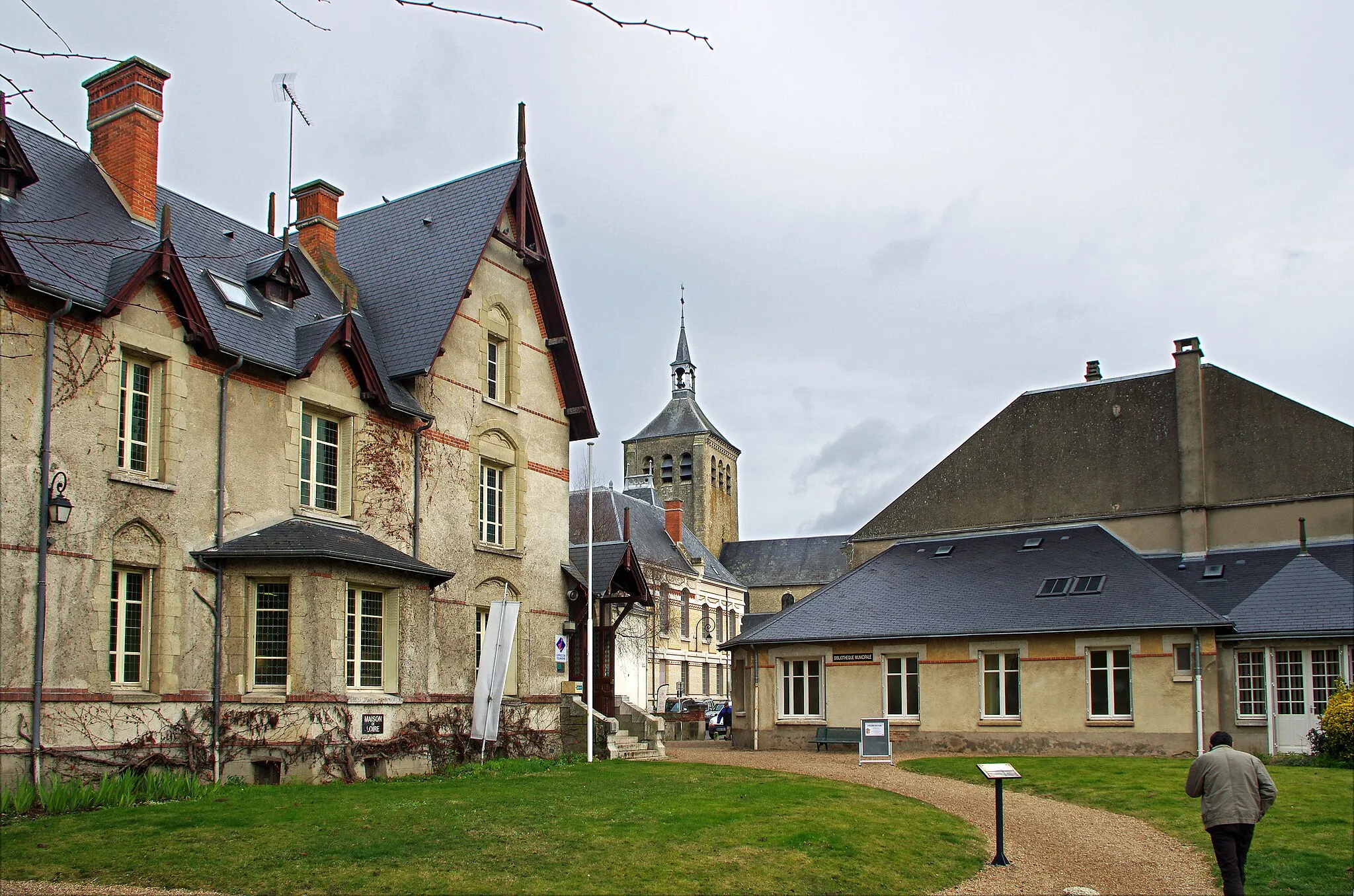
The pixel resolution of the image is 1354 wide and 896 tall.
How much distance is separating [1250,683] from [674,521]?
45.1 metres

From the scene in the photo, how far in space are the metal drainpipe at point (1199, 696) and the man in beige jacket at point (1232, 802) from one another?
16.3m

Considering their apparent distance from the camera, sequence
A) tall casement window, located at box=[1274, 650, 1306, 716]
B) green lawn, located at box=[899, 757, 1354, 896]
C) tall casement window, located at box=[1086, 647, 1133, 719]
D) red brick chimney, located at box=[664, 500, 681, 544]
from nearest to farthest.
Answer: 1. green lawn, located at box=[899, 757, 1354, 896]
2. tall casement window, located at box=[1274, 650, 1306, 716]
3. tall casement window, located at box=[1086, 647, 1133, 719]
4. red brick chimney, located at box=[664, 500, 681, 544]

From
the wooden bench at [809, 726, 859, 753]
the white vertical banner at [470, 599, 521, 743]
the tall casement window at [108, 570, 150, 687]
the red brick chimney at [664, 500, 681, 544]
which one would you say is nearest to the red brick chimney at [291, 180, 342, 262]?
the white vertical banner at [470, 599, 521, 743]

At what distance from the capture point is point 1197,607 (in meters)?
27.5

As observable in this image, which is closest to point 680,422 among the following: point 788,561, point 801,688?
point 788,561

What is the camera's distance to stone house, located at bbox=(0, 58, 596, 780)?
54.0ft

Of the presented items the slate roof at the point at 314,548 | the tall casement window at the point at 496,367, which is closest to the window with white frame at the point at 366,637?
the slate roof at the point at 314,548

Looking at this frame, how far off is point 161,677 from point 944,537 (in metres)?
24.5

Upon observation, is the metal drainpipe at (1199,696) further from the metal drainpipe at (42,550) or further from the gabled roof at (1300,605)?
the metal drainpipe at (42,550)

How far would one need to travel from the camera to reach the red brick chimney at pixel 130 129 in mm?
20312

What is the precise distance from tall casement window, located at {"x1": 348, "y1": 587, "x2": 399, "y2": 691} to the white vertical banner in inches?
85.6

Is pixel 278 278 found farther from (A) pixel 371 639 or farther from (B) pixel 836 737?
(B) pixel 836 737

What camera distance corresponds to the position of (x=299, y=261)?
24.9 meters

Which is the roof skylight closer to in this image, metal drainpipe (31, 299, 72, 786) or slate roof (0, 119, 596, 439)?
slate roof (0, 119, 596, 439)
